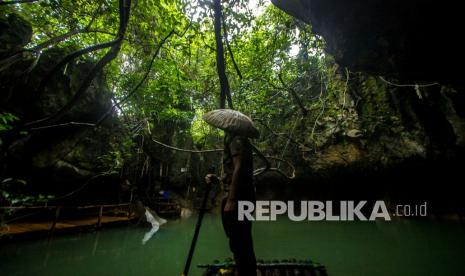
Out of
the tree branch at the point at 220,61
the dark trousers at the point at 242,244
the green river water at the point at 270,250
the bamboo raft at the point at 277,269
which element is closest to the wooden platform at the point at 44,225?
the green river water at the point at 270,250

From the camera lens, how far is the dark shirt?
2.57 m

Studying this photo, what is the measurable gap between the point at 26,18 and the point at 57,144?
4444 mm

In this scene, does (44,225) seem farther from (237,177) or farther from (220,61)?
(220,61)

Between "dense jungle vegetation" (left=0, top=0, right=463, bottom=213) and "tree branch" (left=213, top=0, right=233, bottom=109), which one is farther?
"dense jungle vegetation" (left=0, top=0, right=463, bottom=213)

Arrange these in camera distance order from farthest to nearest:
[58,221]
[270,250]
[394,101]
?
[394,101], [58,221], [270,250]

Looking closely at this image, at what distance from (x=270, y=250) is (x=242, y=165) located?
6.76m

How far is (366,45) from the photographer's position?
3.56m

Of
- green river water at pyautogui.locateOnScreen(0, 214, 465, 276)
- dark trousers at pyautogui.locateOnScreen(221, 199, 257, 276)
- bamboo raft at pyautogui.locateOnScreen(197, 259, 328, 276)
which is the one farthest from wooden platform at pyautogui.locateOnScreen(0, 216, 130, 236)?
dark trousers at pyautogui.locateOnScreen(221, 199, 257, 276)

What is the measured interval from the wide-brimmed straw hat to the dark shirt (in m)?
0.18

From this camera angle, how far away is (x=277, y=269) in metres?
4.56

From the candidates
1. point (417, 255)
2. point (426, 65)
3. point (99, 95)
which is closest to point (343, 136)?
point (417, 255)

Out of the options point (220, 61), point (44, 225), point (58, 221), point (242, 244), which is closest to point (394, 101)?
point (220, 61)

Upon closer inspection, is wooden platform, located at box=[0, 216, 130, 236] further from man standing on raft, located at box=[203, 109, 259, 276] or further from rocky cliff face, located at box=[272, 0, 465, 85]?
rocky cliff face, located at box=[272, 0, 465, 85]

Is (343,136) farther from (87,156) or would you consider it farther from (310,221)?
(87,156)
